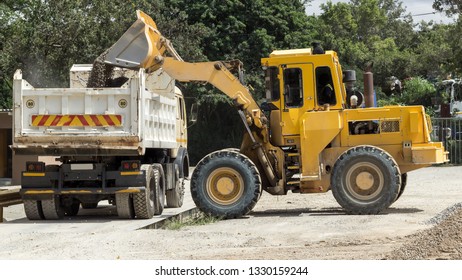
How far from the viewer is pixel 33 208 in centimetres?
1870

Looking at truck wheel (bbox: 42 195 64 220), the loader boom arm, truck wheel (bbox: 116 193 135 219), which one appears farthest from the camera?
the loader boom arm

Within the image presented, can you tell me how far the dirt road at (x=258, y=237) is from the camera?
1259 centimetres

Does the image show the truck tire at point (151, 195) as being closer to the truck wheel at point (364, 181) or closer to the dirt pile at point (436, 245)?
the truck wheel at point (364, 181)

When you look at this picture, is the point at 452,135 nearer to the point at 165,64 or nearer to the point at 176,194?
the point at 176,194

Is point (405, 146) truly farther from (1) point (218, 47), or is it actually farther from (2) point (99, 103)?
(1) point (218, 47)

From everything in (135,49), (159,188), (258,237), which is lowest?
(258,237)

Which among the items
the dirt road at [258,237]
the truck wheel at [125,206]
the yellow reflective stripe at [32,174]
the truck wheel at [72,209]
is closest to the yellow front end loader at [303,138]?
the dirt road at [258,237]

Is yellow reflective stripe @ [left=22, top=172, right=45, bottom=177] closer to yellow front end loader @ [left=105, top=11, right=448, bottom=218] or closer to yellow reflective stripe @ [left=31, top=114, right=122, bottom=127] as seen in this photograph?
yellow reflective stripe @ [left=31, top=114, right=122, bottom=127]

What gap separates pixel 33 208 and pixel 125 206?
1.88m

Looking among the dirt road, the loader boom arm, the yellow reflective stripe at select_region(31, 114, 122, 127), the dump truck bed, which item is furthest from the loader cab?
the yellow reflective stripe at select_region(31, 114, 122, 127)

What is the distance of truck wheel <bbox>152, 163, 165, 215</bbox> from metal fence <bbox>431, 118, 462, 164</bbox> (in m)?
26.6

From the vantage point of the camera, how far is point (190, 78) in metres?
19.3

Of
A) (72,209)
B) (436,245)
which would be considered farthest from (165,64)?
(436,245)

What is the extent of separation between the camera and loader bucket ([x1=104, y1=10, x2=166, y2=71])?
18.8 metres
